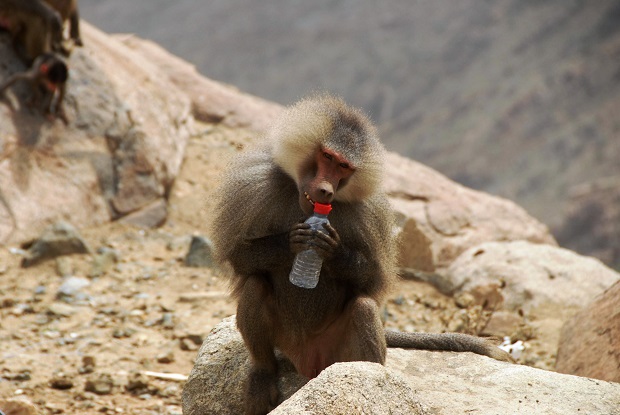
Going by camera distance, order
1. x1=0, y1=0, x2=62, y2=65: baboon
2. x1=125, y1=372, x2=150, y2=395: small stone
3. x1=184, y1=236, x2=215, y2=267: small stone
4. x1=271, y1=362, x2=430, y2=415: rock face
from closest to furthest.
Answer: x1=271, y1=362, x2=430, y2=415: rock face
x1=125, y1=372, x2=150, y2=395: small stone
x1=184, y1=236, x2=215, y2=267: small stone
x1=0, y1=0, x2=62, y2=65: baboon

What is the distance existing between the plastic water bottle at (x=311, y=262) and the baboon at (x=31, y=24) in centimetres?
453

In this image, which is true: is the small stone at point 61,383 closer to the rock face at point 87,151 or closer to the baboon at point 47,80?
the rock face at point 87,151

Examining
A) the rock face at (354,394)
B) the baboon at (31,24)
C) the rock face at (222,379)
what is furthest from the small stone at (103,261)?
the rock face at (354,394)

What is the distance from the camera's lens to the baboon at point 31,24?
6844 mm

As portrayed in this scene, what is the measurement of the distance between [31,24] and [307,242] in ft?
15.4

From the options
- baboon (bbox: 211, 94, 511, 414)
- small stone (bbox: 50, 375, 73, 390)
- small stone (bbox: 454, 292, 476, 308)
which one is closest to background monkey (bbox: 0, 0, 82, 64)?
small stone (bbox: 50, 375, 73, 390)

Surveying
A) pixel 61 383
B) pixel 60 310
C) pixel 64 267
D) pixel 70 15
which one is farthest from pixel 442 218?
pixel 61 383

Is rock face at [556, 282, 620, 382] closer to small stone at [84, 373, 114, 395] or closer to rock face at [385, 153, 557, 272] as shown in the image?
rock face at [385, 153, 557, 272]

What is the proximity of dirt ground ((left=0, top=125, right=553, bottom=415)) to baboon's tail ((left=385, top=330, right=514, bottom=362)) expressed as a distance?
900 mm

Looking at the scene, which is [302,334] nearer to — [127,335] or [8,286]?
[127,335]

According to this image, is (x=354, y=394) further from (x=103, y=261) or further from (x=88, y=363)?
(x=103, y=261)

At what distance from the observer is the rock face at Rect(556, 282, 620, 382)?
13.4 feet

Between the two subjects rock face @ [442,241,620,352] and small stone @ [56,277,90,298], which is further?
rock face @ [442,241,620,352]

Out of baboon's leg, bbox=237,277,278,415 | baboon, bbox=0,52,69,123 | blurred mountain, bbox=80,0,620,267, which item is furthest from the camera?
blurred mountain, bbox=80,0,620,267
